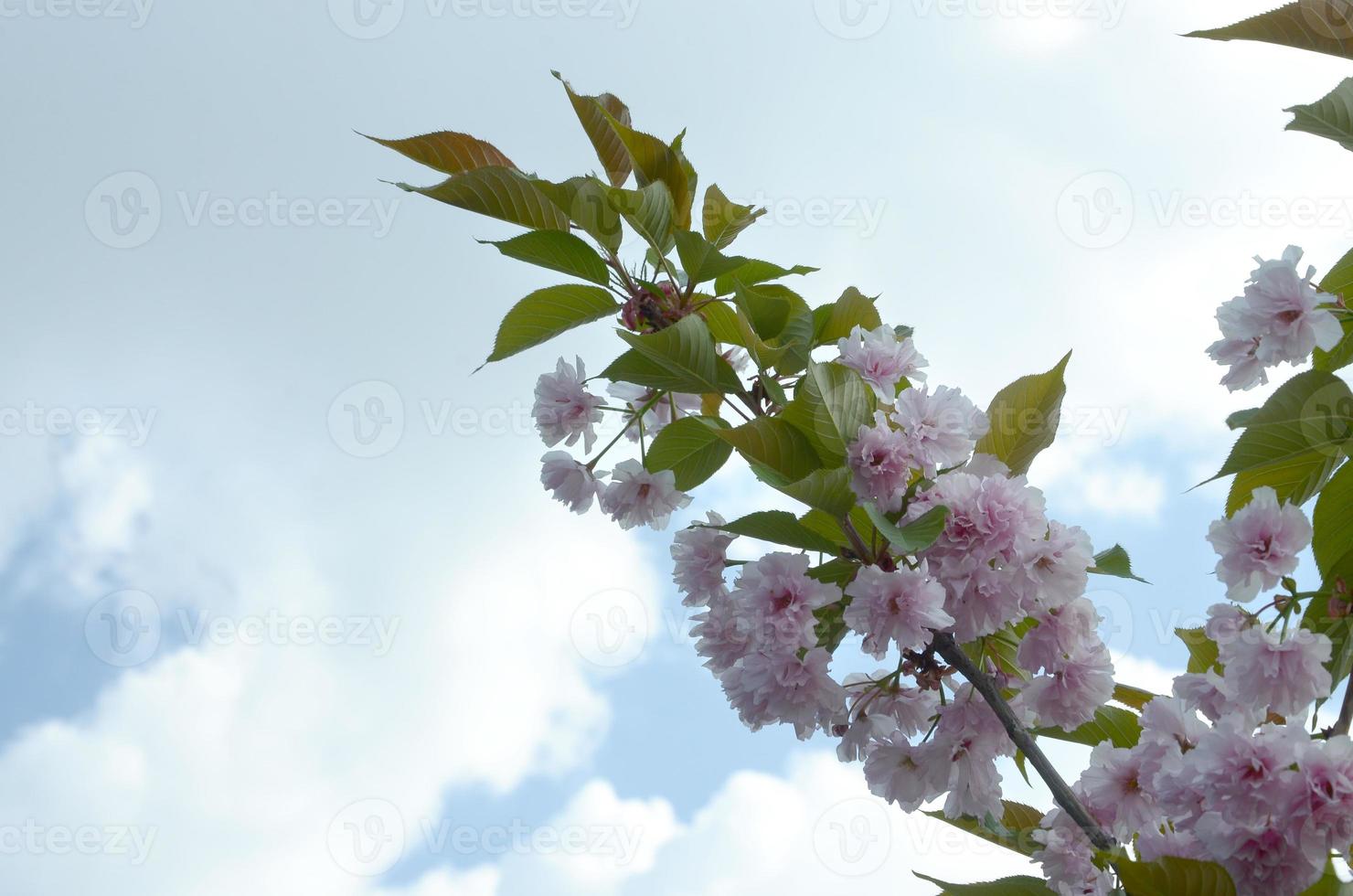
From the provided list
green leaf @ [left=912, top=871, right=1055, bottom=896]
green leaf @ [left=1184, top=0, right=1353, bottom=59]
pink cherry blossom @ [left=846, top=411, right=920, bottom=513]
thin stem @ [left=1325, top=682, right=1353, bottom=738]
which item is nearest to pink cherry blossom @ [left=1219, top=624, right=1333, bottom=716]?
thin stem @ [left=1325, top=682, right=1353, bottom=738]

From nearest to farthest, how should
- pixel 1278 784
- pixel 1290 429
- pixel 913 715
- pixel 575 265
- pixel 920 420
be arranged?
pixel 1278 784, pixel 1290 429, pixel 920 420, pixel 913 715, pixel 575 265

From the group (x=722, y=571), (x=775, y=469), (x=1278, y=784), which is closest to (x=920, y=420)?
(x=775, y=469)

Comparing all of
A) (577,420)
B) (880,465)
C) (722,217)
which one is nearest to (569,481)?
(577,420)

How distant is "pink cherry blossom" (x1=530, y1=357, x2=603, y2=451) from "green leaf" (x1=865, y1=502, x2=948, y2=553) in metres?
0.64

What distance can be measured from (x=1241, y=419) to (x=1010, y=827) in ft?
2.42

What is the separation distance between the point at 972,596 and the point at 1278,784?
0.39m

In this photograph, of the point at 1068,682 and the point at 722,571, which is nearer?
the point at 1068,682

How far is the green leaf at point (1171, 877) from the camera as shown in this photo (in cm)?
107

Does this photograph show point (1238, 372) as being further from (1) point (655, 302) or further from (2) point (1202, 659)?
(1) point (655, 302)

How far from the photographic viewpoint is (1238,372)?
143 cm

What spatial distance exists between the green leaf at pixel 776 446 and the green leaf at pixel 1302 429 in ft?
1.71

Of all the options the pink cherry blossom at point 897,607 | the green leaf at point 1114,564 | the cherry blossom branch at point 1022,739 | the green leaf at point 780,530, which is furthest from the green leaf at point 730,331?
the green leaf at point 1114,564

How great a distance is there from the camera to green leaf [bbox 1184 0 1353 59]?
133 centimetres

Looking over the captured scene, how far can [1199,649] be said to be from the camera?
1.59 metres
